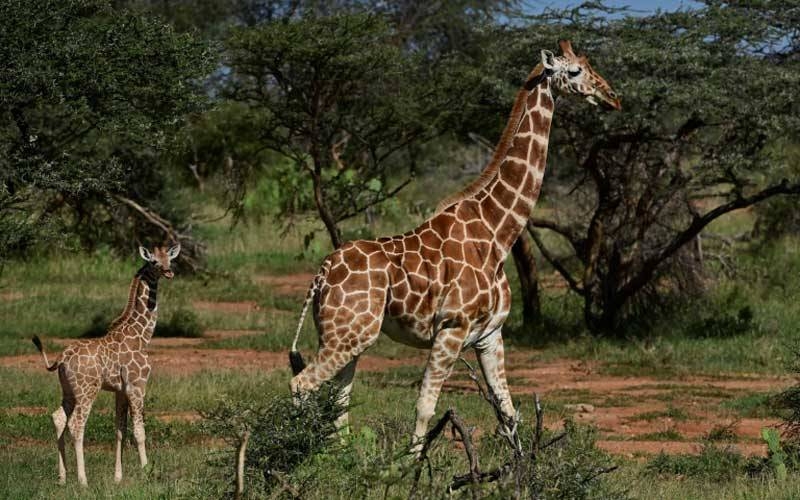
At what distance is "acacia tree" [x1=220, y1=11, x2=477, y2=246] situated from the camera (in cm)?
1639

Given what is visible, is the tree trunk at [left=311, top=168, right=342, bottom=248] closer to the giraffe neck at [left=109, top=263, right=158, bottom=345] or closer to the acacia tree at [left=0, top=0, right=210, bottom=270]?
the acacia tree at [left=0, top=0, right=210, bottom=270]

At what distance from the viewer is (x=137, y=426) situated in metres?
8.77

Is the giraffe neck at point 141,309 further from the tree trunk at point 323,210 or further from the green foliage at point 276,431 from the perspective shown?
the tree trunk at point 323,210

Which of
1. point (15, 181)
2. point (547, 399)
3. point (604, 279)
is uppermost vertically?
point (15, 181)

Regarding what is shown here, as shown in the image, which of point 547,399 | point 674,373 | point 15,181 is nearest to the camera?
point 15,181

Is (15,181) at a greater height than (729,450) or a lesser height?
greater

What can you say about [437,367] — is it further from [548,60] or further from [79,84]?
[79,84]

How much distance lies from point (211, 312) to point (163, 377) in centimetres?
541

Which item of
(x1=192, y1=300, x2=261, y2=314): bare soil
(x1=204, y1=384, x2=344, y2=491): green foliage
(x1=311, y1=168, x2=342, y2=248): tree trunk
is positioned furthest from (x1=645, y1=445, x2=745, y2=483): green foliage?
(x1=192, y1=300, x2=261, y2=314): bare soil

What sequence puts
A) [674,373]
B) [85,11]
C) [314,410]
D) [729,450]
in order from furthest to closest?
1. [674,373]
2. [85,11]
3. [729,450]
4. [314,410]

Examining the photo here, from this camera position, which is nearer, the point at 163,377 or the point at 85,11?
the point at 85,11

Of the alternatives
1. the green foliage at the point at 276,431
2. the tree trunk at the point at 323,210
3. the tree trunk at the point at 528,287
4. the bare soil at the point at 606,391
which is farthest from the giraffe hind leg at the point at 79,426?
the tree trunk at the point at 528,287

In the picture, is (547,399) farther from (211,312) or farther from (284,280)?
(284,280)

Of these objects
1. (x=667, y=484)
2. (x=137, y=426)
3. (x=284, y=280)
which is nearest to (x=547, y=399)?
(x=667, y=484)
